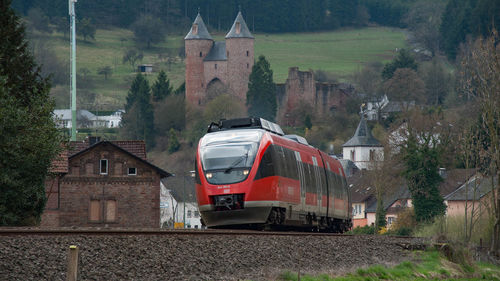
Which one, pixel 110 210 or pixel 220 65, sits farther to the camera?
pixel 220 65

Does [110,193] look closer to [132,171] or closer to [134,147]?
[132,171]

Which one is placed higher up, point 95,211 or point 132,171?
point 132,171

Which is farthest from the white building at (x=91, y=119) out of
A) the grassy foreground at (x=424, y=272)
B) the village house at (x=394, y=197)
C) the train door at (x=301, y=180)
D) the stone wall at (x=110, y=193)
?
the grassy foreground at (x=424, y=272)

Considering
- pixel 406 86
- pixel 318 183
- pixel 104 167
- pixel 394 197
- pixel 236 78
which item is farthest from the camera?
pixel 236 78

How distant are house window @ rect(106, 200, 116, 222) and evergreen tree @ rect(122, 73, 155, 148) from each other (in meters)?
109

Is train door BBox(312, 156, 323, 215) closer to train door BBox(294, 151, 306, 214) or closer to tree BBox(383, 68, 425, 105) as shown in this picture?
train door BBox(294, 151, 306, 214)

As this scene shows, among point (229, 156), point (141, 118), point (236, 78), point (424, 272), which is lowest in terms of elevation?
point (424, 272)

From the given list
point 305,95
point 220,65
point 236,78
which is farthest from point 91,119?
point 305,95

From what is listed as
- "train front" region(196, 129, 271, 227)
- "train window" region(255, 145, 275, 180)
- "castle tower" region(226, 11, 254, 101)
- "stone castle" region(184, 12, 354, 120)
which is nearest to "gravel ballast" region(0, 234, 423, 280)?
"train front" region(196, 129, 271, 227)

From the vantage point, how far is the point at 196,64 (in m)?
183

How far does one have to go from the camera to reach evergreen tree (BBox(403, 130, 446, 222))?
7294 cm

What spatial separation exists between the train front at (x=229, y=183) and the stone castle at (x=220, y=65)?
6116 inches

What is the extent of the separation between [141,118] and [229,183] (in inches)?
5757

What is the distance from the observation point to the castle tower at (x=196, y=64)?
7126 inches
